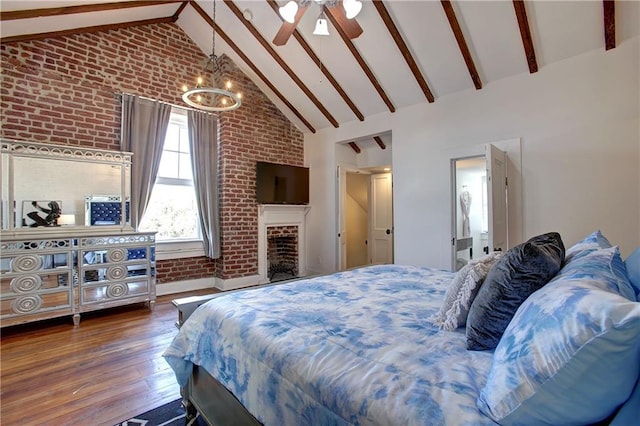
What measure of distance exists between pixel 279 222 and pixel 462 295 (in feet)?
14.7

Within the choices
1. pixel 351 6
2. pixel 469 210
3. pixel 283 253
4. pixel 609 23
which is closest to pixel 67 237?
pixel 283 253

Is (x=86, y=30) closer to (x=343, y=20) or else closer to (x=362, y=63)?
(x=343, y=20)

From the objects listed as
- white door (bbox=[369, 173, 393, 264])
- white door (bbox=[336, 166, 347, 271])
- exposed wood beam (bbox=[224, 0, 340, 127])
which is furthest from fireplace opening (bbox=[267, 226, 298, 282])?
exposed wood beam (bbox=[224, 0, 340, 127])

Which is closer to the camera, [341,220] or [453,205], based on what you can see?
[453,205]

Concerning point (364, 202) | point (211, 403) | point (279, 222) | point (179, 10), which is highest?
point (179, 10)

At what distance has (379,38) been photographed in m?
3.59

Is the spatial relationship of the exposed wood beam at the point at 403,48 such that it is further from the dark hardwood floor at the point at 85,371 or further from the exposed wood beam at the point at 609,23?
the dark hardwood floor at the point at 85,371

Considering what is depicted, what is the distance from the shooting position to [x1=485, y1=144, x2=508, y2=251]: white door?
2986mm

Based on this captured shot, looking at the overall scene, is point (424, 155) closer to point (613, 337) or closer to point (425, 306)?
point (425, 306)

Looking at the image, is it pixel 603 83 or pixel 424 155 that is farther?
pixel 424 155

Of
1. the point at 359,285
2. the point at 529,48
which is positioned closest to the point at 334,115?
the point at 529,48

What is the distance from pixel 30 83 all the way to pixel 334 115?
3987 mm

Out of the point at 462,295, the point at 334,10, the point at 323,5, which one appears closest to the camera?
the point at 462,295

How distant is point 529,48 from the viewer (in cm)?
306
